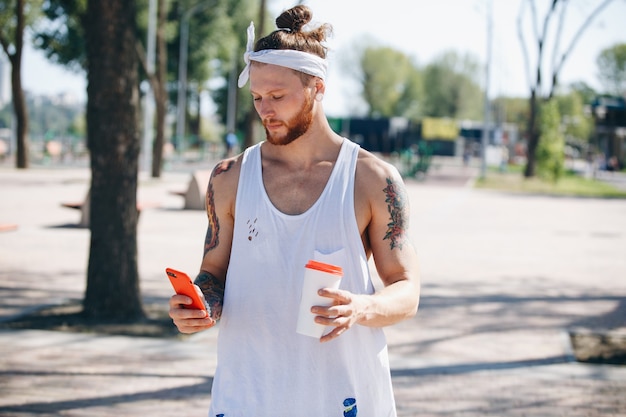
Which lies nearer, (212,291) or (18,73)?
(212,291)

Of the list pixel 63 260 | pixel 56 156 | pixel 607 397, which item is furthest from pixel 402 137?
pixel 607 397

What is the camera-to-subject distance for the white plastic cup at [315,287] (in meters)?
2.09

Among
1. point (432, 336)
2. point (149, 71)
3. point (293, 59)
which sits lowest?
point (432, 336)

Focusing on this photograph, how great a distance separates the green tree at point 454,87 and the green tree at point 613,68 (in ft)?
57.1

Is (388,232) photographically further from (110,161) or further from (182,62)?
(182,62)

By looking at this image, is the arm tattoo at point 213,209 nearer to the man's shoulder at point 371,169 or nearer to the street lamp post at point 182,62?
the man's shoulder at point 371,169

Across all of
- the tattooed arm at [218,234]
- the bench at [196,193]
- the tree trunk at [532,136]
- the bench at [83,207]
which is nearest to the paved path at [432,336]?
the bench at [83,207]

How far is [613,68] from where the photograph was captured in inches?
4136

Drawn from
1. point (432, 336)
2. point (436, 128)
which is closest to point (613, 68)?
point (436, 128)

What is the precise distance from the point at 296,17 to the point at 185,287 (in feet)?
3.01

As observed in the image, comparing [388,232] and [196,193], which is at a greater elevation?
[388,232]

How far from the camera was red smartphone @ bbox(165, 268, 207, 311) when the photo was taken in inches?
88.8

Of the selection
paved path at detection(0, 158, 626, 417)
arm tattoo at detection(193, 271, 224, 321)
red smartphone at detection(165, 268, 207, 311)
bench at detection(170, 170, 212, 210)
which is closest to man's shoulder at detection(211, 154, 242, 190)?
arm tattoo at detection(193, 271, 224, 321)

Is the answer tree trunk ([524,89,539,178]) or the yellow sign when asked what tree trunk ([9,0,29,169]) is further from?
the yellow sign
